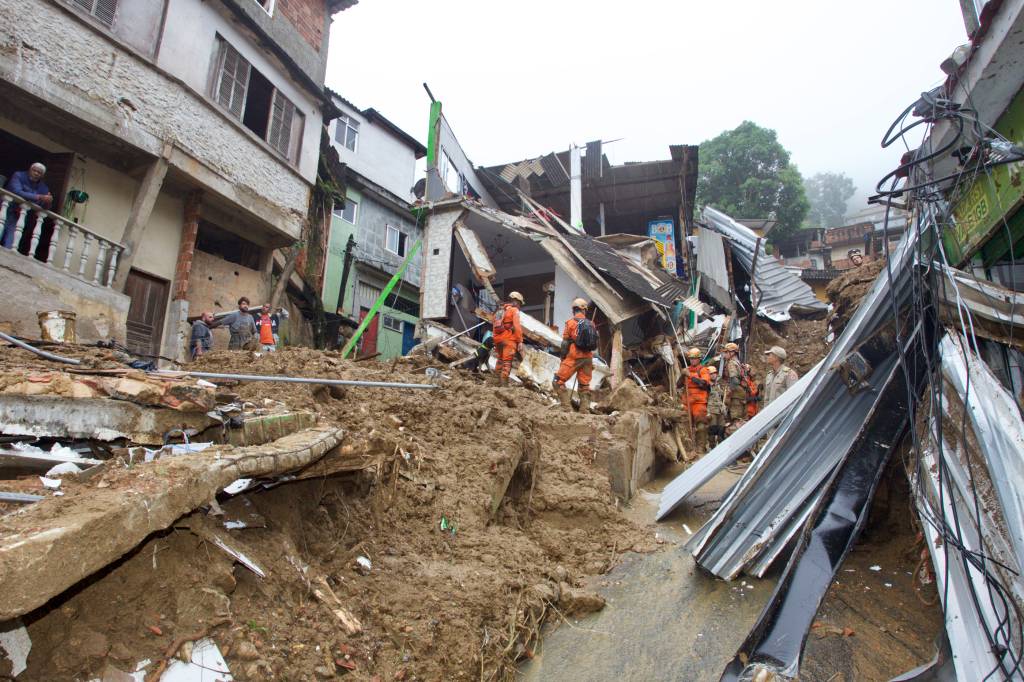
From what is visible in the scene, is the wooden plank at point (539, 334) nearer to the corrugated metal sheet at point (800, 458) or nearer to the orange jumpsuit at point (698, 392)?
the orange jumpsuit at point (698, 392)

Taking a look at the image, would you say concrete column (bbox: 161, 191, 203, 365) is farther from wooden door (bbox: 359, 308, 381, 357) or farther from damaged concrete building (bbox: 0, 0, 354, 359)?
wooden door (bbox: 359, 308, 381, 357)

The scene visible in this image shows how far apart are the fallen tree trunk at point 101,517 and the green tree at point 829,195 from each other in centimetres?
7090

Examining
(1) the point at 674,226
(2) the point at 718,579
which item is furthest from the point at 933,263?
(1) the point at 674,226

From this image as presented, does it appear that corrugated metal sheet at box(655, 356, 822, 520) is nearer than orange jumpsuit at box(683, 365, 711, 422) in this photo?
Yes

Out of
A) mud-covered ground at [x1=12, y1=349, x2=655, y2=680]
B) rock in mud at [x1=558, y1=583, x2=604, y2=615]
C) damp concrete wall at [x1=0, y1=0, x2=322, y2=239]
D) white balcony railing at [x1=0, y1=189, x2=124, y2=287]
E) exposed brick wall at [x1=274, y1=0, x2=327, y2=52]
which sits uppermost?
exposed brick wall at [x1=274, y1=0, x2=327, y2=52]

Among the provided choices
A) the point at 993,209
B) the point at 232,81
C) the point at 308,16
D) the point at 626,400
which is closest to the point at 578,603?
the point at 626,400

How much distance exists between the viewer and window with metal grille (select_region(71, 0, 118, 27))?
8836 mm

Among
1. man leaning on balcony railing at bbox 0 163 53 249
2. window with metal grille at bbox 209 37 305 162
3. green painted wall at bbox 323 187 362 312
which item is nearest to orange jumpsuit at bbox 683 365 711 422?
window with metal grille at bbox 209 37 305 162

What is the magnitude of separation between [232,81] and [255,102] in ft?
3.54

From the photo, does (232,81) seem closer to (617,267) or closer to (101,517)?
(617,267)

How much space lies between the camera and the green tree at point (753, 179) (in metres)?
31.2

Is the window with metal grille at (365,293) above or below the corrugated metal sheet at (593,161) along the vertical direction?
below

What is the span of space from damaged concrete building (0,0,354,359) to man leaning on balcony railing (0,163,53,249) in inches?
2.8

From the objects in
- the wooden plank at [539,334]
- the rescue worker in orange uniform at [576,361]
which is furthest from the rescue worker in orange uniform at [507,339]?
the wooden plank at [539,334]
